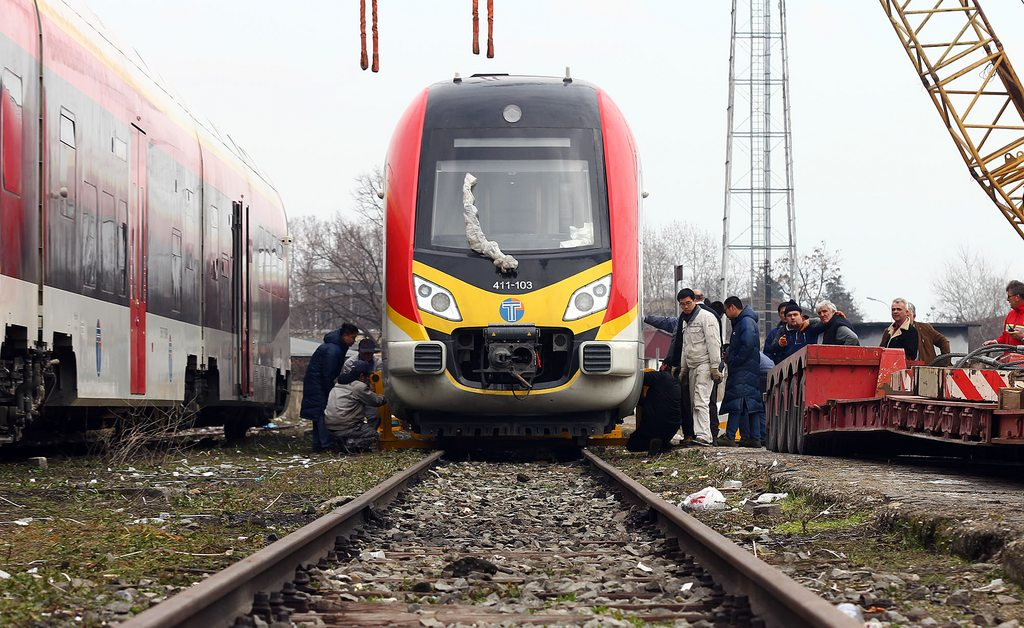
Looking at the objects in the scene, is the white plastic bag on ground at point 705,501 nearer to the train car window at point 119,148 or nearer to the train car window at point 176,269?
the train car window at point 119,148

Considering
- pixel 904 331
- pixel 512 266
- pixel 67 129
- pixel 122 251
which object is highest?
Result: pixel 67 129

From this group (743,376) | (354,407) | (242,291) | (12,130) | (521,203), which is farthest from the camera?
(242,291)

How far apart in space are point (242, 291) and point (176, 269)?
3566mm

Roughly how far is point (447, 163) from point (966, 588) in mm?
8706

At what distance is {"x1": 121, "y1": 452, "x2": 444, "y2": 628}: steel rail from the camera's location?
3.98m

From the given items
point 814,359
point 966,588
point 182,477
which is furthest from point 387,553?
point 814,359

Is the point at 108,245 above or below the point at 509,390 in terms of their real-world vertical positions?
above

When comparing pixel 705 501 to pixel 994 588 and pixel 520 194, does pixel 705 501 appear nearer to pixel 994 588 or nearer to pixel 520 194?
pixel 994 588

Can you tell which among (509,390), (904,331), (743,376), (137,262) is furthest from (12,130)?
(743,376)

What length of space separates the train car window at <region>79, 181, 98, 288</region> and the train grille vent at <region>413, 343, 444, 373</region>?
2938 millimetres

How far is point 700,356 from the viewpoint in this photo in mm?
15453

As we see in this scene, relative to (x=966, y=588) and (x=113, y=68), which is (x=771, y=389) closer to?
(x=113, y=68)

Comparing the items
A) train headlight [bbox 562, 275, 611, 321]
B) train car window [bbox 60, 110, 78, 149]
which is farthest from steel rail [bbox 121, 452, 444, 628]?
train headlight [bbox 562, 275, 611, 321]

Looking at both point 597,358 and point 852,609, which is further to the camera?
point 597,358
